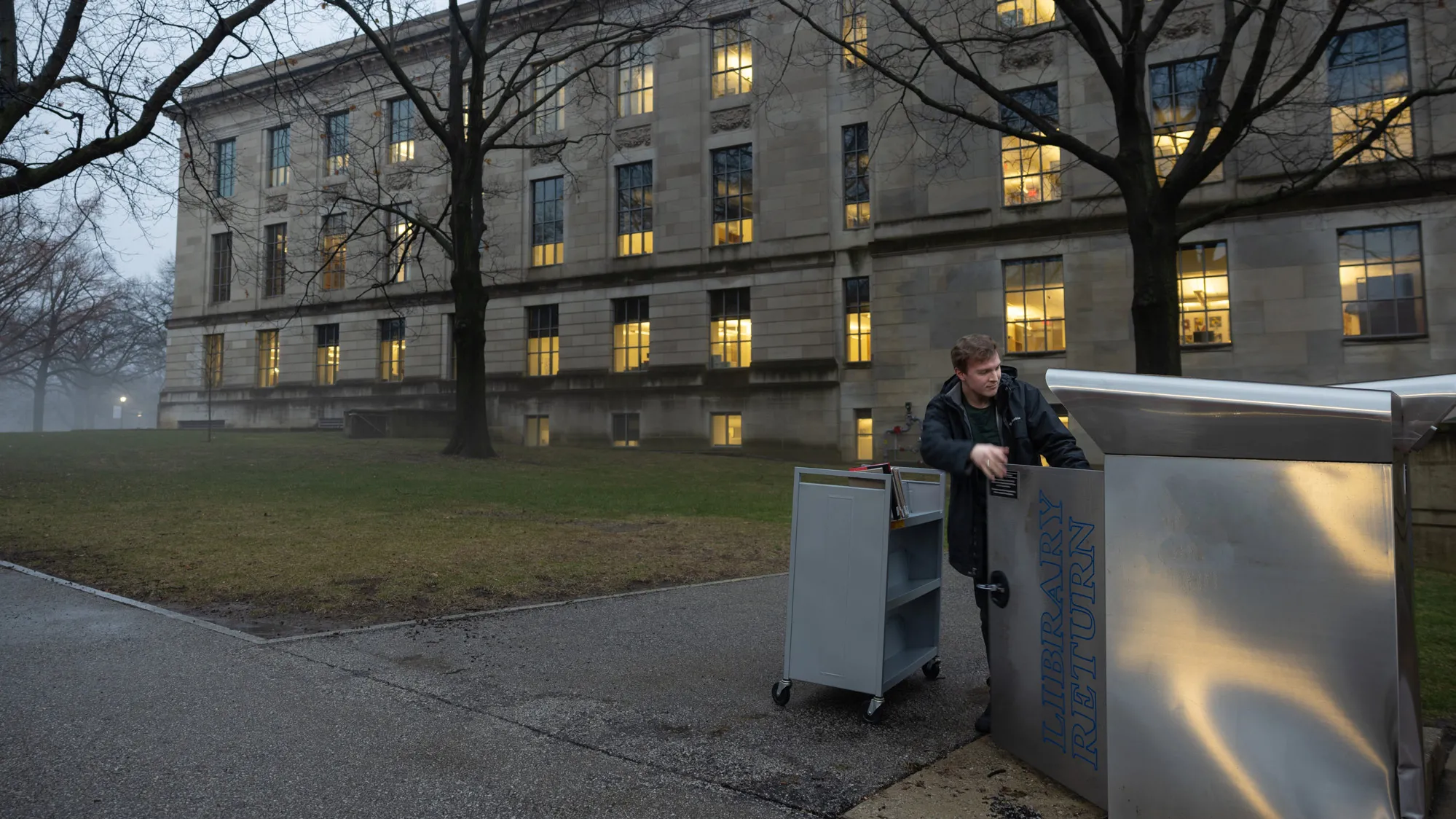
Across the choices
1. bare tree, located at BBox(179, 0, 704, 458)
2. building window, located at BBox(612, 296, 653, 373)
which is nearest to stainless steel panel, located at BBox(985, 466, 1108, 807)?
bare tree, located at BBox(179, 0, 704, 458)

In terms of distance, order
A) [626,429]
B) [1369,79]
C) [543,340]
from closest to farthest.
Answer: [1369,79]
[626,429]
[543,340]

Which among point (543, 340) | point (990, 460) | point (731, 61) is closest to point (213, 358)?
point (543, 340)

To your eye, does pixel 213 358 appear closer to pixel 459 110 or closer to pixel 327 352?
pixel 327 352

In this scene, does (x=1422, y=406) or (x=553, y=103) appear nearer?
(x=1422, y=406)

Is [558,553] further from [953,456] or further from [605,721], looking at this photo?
[953,456]

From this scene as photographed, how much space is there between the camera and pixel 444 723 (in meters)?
4.13

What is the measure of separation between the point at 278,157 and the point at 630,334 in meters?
21.4

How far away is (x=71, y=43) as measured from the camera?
13.3 meters

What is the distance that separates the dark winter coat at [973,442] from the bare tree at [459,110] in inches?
549

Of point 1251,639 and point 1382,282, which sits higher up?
point 1382,282

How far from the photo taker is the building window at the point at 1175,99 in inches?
815

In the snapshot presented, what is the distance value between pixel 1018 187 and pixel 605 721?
71.8ft

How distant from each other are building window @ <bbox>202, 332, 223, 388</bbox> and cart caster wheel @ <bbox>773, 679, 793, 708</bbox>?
36167mm

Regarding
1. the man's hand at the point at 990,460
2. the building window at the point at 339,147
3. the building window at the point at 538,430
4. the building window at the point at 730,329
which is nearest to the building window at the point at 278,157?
the building window at the point at 339,147
